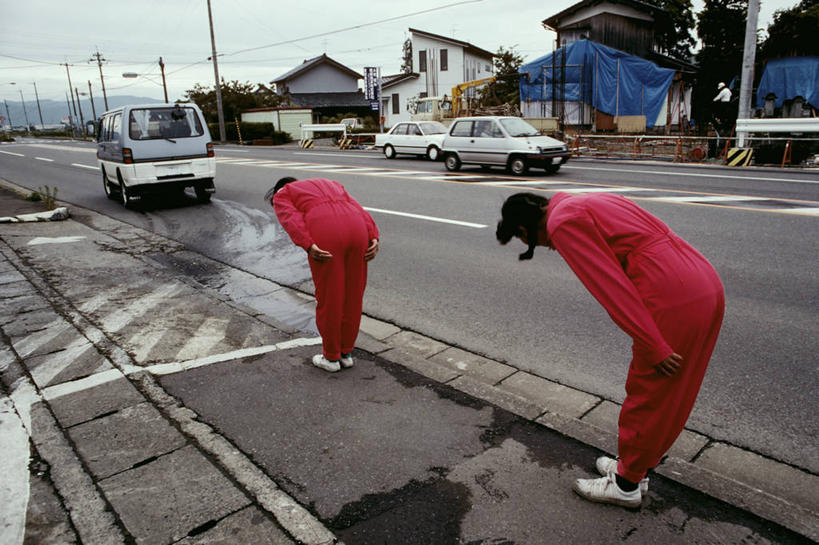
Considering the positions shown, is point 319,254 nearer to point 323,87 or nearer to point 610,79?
point 610,79

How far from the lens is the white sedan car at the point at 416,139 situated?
70.7ft

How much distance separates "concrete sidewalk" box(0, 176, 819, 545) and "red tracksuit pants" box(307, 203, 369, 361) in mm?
309

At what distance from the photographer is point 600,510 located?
2.60 metres

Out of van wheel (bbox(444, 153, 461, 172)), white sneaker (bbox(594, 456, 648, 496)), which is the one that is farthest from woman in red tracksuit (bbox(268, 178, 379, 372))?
van wheel (bbox(444, 153, 461, 172))

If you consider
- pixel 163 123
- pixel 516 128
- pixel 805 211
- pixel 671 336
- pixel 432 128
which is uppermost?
pixel 163 123

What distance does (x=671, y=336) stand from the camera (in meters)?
2.18

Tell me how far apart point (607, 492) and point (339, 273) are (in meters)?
2.08

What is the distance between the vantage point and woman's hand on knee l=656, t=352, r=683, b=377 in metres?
2.14

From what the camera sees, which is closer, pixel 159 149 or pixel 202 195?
pixel 159 149

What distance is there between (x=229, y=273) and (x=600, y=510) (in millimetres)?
5543

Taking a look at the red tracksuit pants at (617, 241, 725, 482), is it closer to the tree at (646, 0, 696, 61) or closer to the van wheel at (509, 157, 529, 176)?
the van wheel at (509, 157, 529, 176)

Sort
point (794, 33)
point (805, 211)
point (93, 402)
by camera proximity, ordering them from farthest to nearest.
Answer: point (794, 33)
point (805, 211)
point (93, 402)

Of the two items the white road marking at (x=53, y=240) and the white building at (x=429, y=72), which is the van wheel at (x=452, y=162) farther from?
the white building at (x=429, y=72)

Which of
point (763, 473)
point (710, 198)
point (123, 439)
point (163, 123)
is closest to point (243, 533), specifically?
point (123, 439)
